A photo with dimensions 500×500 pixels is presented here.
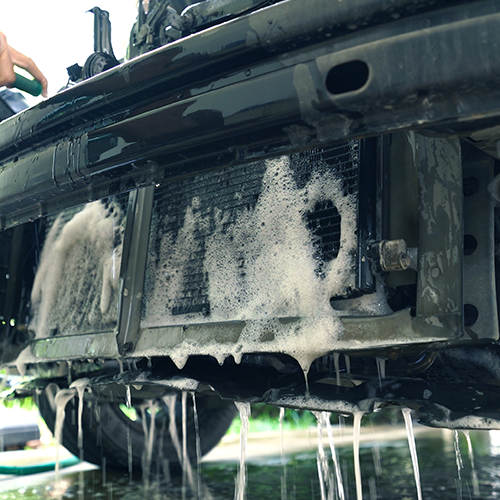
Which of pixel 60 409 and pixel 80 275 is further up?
pixel 80 275

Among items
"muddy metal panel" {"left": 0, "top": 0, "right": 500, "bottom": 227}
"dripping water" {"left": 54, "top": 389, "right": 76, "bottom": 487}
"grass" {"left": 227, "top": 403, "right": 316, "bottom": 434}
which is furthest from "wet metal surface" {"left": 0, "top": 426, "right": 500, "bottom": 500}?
"grass" {"left": 227, "top": 403, "right": 316, "bottom": 434}

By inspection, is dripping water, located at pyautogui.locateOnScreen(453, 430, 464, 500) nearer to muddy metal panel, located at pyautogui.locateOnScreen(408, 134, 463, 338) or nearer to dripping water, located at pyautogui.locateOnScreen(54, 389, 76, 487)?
muddy metal panel, located at pyautogui.locateOnScreen(408, 134, 463, 338)

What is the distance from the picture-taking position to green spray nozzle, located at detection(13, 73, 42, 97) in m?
1.97

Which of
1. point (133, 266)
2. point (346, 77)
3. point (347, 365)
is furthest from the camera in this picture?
point (133, 266)

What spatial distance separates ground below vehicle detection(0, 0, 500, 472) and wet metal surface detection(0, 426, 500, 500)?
76 centimetres

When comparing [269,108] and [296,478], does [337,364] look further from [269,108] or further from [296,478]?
[296,478]

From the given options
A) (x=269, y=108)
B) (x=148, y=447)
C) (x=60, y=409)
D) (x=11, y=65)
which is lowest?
(x=148, y=447)

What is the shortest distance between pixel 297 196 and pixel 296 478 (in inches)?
64.8

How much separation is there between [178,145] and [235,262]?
0.47 m

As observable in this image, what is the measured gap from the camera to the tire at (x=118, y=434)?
8.32 ft

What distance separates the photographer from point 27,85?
2000mm

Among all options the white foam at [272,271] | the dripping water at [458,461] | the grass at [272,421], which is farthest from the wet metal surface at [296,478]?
the grass at [272,421]

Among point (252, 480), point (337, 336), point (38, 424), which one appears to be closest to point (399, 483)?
point (252, 480)

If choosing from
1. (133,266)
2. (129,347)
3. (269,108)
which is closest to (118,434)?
(129,347)
